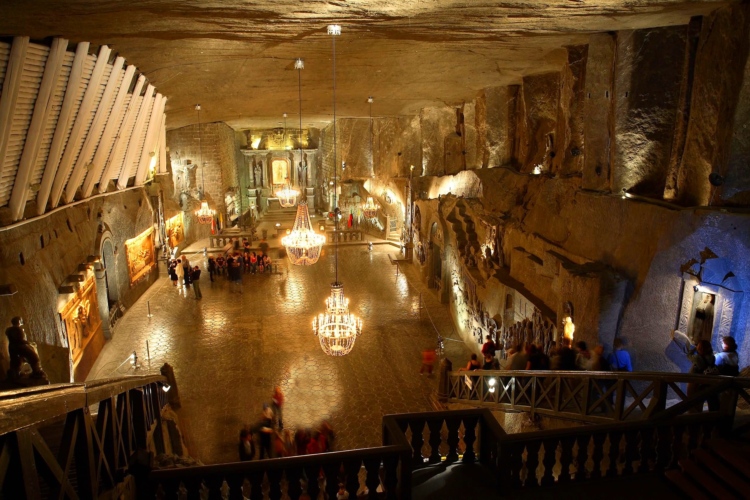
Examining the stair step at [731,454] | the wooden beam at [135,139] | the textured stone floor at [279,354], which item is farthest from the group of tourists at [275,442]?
the wooden beam at [135,139]

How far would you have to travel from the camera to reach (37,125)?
22.8 ft

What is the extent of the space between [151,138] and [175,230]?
24.1ft

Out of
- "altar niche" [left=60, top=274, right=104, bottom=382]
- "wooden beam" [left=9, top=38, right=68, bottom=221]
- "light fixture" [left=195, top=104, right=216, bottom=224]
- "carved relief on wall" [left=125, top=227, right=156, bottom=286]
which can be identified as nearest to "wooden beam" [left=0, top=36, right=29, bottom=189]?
"wooden beam" [left=9, top=38, right=68, bottom=221]

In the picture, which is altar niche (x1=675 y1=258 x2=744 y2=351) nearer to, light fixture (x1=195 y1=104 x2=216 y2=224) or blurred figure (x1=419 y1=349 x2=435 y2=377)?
blurred figure (x1=419 y1=349 x2=435 y2=377)

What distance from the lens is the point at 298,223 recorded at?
10195 mm

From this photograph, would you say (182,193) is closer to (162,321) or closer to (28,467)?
(162,321)

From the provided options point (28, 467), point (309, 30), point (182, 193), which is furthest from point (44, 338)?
point (182, 193)

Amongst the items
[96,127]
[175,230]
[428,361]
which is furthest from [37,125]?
[175,230]

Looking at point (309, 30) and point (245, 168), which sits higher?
point (309, 30)

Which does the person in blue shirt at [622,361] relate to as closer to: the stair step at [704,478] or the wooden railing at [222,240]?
the stair step at [704,478]

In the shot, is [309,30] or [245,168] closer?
[309,30]

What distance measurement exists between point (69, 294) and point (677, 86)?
1065 cm

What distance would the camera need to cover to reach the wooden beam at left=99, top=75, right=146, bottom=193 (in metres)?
10.2

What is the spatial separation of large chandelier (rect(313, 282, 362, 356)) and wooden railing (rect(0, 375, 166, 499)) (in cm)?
351
